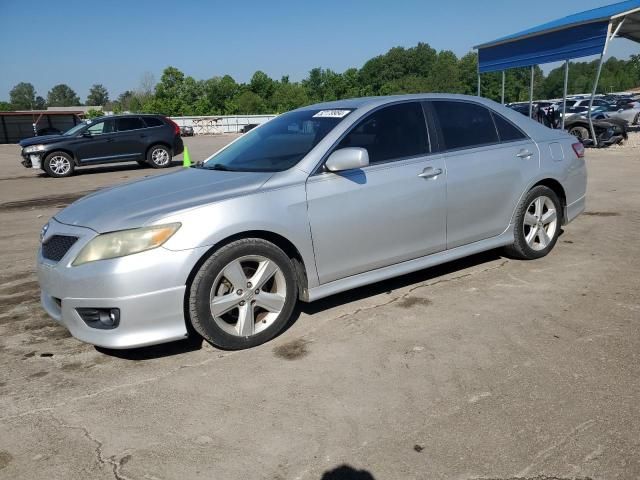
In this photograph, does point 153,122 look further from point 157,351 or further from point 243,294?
point 243,294

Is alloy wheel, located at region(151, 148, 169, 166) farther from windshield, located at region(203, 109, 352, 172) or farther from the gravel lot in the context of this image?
windshield, located at region(203, 109, 352, 172)

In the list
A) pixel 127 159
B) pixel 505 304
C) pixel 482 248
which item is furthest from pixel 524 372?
pixel 127 159

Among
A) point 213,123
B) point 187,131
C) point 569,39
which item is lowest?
point 187,131

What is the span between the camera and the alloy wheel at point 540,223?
5.07 m

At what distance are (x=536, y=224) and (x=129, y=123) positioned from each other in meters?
13.7

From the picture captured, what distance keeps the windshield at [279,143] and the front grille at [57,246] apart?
1.30 meters

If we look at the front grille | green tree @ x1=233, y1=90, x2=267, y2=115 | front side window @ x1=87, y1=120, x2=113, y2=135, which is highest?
green tree @ x1=233, y1=90, x2=267, y2=115

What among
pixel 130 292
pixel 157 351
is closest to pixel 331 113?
pixel 130 292

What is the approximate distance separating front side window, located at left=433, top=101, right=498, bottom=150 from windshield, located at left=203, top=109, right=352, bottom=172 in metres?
0.91

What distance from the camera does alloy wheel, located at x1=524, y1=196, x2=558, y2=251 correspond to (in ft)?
16.6

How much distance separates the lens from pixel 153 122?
648 inches

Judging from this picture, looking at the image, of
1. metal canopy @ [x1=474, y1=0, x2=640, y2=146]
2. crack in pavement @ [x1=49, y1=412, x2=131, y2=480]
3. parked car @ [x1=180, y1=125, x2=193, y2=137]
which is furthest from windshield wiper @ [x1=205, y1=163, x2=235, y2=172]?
parked car @ [x1=180, y1=125, x2=193, y2=137]

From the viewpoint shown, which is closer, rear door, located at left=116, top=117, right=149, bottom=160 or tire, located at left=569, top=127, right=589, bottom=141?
rear door, located at left=116, top=117, right=149, bottom=160

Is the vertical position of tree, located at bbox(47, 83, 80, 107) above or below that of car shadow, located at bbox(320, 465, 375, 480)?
above
